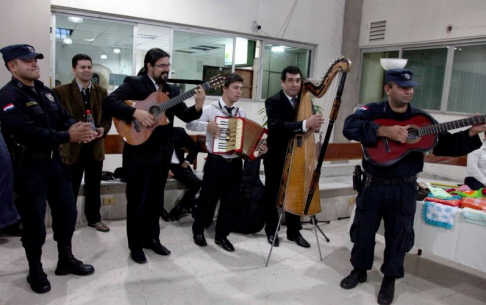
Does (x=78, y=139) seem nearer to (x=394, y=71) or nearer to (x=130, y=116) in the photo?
(x=130, y=116)

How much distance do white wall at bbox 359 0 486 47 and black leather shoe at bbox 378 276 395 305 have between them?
4872mm

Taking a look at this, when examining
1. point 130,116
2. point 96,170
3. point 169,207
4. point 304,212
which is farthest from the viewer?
point 169,207

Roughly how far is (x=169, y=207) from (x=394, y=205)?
2393mm

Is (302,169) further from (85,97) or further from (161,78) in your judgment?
(85,97)

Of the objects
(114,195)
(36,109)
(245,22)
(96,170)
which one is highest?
(245,22)

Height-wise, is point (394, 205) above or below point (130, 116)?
below

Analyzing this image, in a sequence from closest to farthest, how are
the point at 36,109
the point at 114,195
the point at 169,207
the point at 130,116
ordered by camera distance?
the point at 36,109, the point at 130,116, the point at 114,195, the point at 169,207

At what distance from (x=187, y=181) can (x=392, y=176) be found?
2.16 meters

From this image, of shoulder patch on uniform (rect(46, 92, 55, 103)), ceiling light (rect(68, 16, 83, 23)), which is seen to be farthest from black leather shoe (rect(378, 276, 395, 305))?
ceiling light (rect(68, 16, 83, 23))

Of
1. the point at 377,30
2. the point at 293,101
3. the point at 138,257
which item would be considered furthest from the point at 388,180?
the point at 377,30

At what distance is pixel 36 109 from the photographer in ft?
7.59

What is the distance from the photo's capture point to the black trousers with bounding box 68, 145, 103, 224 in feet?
10.9

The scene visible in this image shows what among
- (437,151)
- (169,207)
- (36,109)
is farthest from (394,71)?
(169,207)

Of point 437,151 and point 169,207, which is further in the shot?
point 169,207
